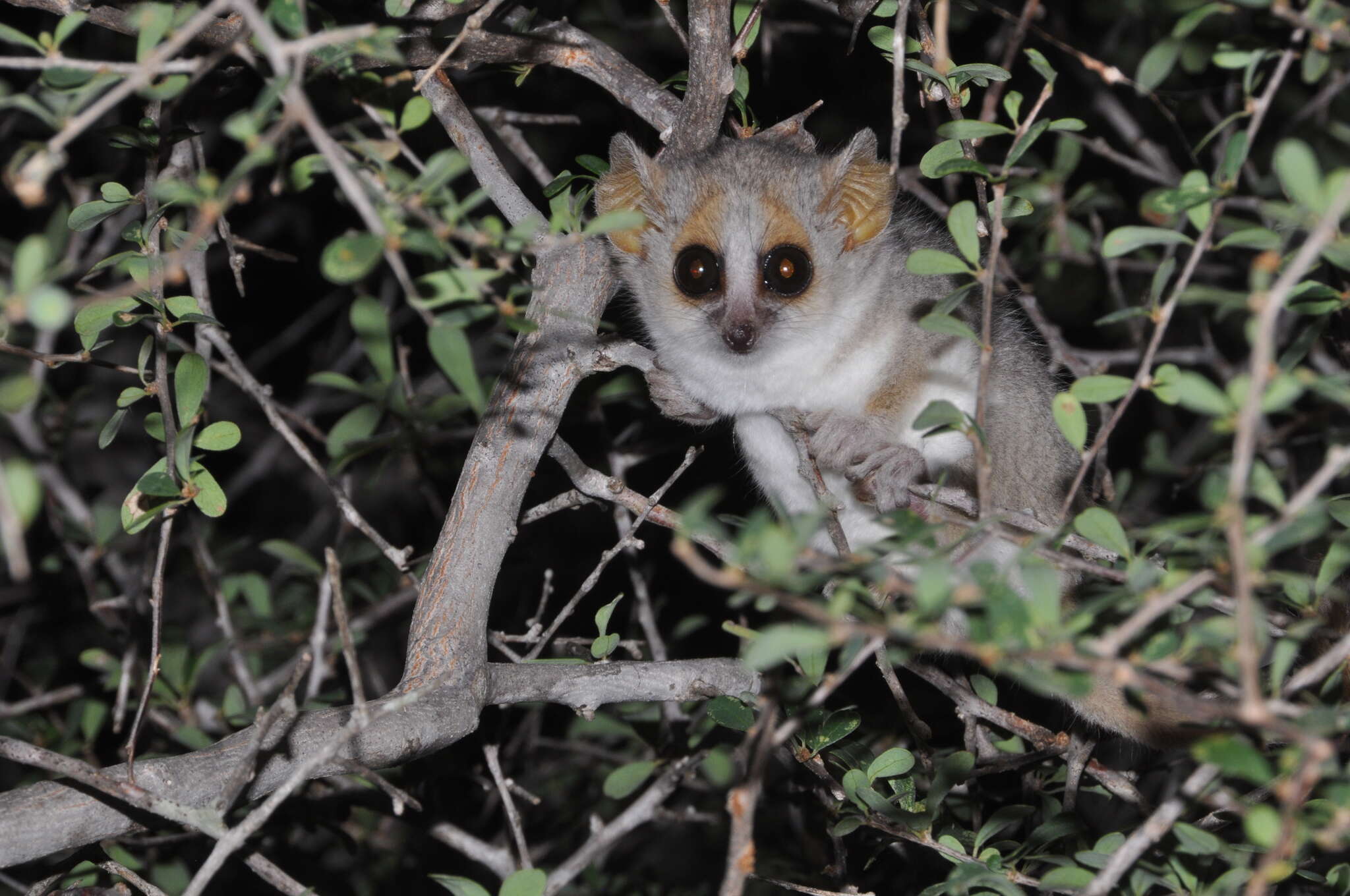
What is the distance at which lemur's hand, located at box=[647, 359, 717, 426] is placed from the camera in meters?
2.95

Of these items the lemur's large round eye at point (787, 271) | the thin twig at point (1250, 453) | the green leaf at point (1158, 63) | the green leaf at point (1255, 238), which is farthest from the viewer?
the lemur's large round eye at point (787, 271)

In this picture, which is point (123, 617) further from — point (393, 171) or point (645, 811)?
point (393, 171)

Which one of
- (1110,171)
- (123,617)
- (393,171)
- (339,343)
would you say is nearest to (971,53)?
(1110,171)

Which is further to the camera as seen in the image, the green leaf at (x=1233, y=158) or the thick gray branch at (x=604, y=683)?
the thick gray branch at (x=604, y=683)

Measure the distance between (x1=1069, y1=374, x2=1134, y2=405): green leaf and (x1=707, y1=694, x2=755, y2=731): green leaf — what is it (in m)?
0.89

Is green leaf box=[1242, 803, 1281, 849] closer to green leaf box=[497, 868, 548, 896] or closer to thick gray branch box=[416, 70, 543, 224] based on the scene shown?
green leaf box=[497, 868, 548, 896]

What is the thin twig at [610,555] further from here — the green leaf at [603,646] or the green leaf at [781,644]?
the green leaf at [781,644]

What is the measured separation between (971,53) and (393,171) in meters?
3.12

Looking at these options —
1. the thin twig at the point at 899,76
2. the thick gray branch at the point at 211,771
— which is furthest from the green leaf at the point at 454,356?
the thin twig at the point at 899,76

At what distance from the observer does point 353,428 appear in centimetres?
311

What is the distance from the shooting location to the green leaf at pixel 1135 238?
1.76m

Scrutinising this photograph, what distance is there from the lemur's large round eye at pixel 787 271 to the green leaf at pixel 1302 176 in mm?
1486

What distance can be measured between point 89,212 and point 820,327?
1.55 metres

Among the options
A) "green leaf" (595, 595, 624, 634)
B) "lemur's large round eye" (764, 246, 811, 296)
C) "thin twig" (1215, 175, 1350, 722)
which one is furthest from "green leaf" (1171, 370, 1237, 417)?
"lemur's large round eye" (764, 246, 811, 296)
